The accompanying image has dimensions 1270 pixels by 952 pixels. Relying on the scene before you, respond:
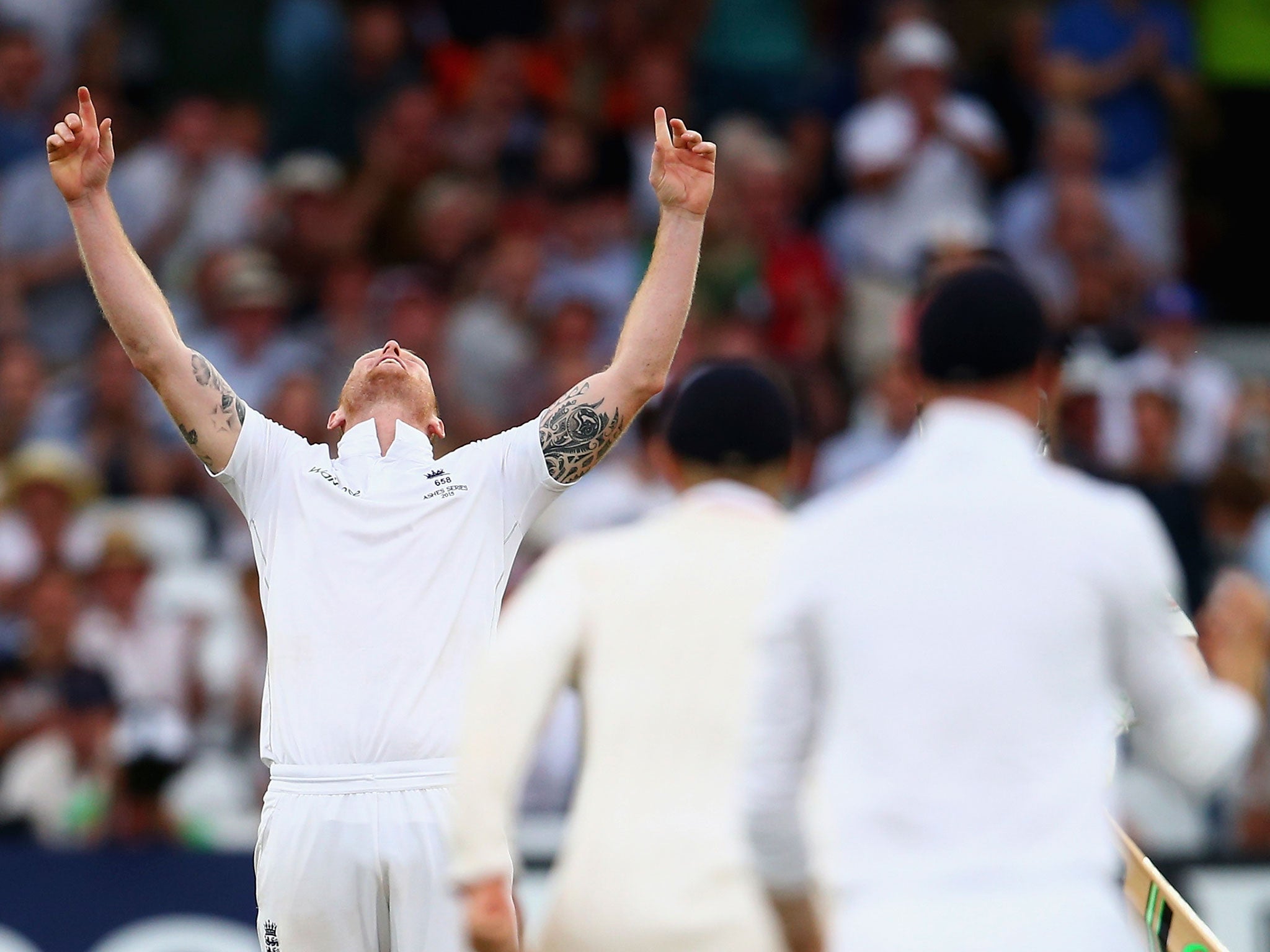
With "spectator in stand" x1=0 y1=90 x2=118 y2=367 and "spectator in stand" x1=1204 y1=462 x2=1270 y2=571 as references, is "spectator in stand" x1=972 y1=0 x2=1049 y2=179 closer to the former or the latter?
"spectator in stand" x1=1204 y1=462 x2=1270 y2=571

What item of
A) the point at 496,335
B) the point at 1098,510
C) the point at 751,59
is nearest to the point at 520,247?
the point at 496,335

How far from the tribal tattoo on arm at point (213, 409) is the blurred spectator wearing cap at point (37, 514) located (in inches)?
191

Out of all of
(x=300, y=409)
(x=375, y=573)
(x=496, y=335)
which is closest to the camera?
(x=375, y=573)

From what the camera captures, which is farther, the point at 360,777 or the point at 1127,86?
the point at 1127,86

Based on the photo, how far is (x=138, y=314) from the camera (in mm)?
5551

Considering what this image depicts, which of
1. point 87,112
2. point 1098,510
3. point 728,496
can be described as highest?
point 87,112

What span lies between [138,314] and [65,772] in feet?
14.2

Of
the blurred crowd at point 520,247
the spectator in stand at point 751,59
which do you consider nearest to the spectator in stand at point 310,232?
the blurred crowd at point 520,247

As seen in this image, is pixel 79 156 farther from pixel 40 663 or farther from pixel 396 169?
pixel 396 169

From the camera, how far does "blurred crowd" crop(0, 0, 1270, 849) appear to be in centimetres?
994

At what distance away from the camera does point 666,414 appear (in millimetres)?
4270

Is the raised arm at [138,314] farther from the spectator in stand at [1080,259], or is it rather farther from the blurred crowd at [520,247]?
the spectator in stand at [1080,259]

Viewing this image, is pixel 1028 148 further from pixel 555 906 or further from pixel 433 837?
pixel 555 906

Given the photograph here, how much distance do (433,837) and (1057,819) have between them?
236cm
